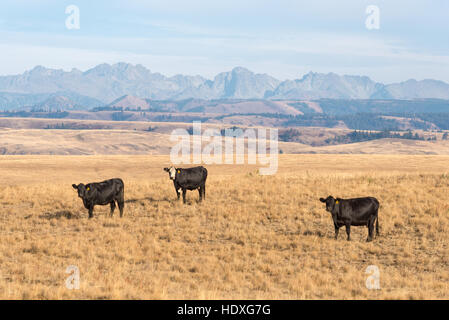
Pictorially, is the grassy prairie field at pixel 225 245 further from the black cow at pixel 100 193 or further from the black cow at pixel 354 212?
the black cow at pixel 100 193

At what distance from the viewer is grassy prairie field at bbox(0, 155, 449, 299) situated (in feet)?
39.9

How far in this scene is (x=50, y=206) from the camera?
76.2 feet

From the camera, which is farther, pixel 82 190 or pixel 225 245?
pixel 82 190

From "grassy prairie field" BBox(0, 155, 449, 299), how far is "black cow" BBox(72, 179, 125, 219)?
0.79m

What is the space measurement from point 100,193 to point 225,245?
21.5ft

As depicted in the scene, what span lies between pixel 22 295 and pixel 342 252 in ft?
32.1

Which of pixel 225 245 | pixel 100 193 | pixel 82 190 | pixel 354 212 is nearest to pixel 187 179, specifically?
pixel 100 193

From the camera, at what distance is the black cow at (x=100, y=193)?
20.1 meters

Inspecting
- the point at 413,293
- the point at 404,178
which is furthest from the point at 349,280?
the point at 404,178

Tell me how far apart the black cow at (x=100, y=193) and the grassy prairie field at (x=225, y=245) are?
0.79 m

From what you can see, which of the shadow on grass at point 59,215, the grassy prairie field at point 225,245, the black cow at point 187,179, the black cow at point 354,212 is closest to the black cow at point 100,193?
the grassy prairie field at point 225,245

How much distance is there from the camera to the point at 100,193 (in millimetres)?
20516

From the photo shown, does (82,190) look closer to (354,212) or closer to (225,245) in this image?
(225,245)
